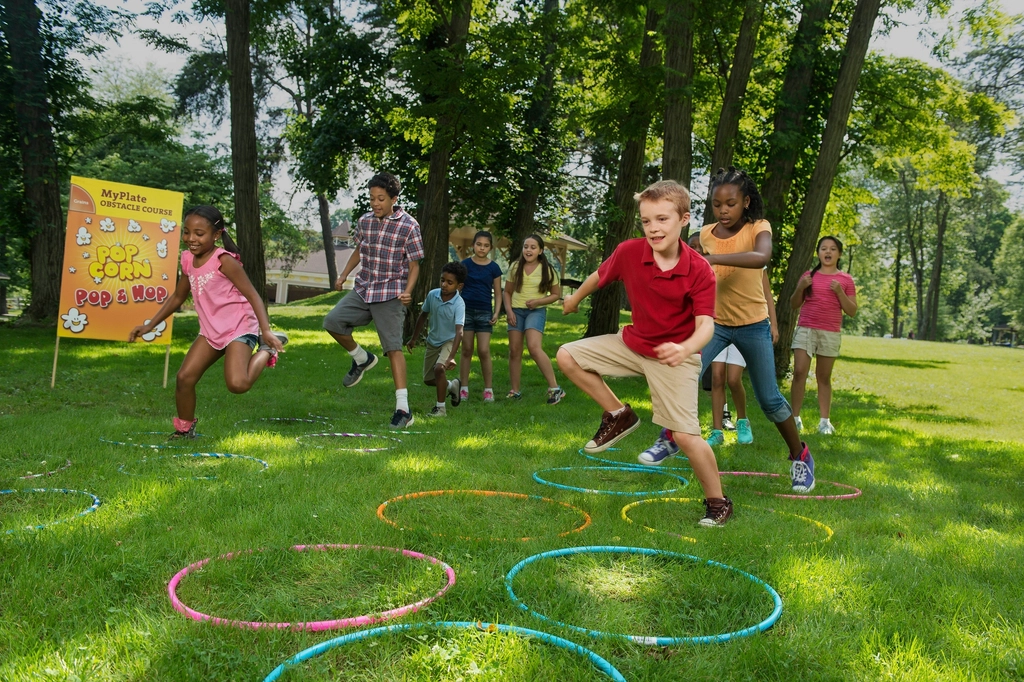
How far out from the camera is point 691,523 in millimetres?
4648

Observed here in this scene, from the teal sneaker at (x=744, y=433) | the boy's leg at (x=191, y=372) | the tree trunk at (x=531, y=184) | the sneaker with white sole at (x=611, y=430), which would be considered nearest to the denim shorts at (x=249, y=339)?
the boy's leg at (x=191, y=372)

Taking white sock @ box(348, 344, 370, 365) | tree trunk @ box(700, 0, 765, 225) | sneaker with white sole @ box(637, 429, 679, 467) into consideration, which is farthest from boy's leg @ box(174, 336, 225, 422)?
tree trunk @ box(700, 0, 765, 225)

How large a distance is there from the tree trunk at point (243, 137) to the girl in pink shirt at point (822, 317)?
9861mm

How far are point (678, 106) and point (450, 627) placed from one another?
10296mm

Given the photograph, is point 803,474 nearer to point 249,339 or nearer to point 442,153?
point 249,339

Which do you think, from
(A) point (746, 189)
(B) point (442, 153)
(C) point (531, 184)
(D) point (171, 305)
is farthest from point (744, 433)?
(C) point (531, 184)

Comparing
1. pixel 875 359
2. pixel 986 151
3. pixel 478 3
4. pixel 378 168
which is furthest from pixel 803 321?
pixel 986 151

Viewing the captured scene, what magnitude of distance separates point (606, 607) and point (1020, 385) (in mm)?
20902

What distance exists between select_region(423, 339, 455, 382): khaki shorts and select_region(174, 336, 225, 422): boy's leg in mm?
2916

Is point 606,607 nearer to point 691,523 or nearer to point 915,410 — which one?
point 691,523

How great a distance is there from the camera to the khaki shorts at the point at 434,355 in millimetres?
9188

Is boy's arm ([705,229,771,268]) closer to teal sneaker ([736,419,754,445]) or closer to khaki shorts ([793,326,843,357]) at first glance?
teal sneaker ([736,419,754,445])

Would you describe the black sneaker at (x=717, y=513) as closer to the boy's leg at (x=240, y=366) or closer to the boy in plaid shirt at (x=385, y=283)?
the boy's leg at (x=240, y=366)

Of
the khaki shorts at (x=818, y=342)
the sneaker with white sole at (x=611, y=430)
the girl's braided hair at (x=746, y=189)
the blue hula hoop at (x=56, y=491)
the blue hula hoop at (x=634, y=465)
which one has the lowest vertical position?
the blue hula hoop at (x=56, y=491)
